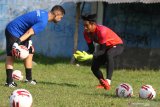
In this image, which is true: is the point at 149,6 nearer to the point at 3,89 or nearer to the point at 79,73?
the point at 79,73

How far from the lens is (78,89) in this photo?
10.5 meters

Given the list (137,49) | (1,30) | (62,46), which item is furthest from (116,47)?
(1,30)

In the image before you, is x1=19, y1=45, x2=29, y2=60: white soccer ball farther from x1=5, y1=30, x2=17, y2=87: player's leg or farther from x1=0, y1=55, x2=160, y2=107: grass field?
x1=0, y1=55, x2=160, y2=107: grass field

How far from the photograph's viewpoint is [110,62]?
10891 mm

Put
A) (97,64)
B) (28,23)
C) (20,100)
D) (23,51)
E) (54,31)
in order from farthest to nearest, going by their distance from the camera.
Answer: (54,31) < (97,64) < (28,23) < (23,51) < (20,100)

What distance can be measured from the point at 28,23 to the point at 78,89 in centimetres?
162

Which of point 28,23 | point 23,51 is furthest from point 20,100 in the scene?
point 28,23

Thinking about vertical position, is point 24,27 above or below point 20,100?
above

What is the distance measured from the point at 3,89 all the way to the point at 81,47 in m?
9.65

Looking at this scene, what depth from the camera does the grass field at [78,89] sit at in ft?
27.5

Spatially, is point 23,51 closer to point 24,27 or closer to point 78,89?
point 24,27

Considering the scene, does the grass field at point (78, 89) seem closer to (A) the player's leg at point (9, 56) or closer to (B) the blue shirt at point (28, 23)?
(A) the player's leg at point (9, 56)

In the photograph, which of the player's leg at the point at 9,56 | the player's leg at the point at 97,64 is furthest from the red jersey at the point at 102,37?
the player's leg at the point at 9,56

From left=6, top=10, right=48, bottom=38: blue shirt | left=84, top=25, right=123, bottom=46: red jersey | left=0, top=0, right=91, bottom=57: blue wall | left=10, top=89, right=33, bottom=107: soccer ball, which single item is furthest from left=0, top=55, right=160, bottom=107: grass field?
left=0, top=0, right=91, bottom=57: blue wall
